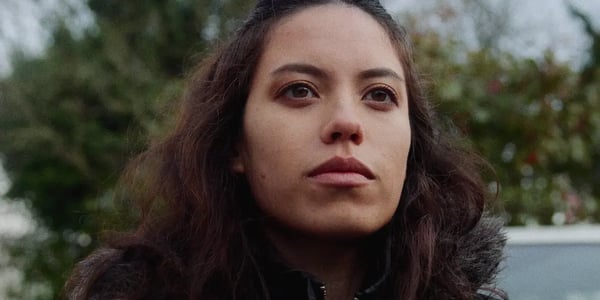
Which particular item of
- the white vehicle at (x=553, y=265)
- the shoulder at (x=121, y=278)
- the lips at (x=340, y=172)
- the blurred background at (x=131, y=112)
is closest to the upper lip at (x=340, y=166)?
the lips at (x=340, y=172)

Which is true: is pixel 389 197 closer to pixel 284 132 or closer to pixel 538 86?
pixel 284 132

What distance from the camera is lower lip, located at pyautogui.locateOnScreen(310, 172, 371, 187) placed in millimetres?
1624

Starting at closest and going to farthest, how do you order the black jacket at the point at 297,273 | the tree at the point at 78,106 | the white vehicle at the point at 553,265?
the black jacket at the point at 297,273
the white vehicle at the point at 553,265
the tree at the point at 78,106

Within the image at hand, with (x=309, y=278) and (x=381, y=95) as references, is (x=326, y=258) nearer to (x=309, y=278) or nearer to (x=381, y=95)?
(x=309, y=278)

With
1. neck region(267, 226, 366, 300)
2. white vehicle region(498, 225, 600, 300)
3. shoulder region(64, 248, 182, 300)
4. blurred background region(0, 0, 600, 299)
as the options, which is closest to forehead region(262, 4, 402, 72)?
neck region(267, 226, 366, 300)

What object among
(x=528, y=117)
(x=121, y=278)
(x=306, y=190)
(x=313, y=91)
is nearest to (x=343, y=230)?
(x=306, y=190)

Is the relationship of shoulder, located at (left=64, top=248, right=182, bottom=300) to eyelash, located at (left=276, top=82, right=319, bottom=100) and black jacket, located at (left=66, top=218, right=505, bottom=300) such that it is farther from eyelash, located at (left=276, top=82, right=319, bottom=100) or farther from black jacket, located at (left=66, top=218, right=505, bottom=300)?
eyelash, located at (left=276, top=82, right=319, bottom=100)

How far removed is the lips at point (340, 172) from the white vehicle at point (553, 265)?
4.84ft

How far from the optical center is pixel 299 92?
171cm

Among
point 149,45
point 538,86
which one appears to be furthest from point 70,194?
point 538,86

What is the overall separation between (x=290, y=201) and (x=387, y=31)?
42cm

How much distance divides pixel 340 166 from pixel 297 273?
229 millimetres

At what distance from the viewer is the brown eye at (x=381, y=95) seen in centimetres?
174

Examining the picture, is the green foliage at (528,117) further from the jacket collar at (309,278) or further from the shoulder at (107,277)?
the shoulder at (107,277)
